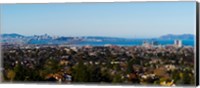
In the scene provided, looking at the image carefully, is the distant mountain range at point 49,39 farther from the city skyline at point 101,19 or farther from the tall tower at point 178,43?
the tall tower at point 178,43

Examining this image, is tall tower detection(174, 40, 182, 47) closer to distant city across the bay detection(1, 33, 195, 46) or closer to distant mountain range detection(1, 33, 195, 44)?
distant city across the bay detection(1, 33, 195, 46)

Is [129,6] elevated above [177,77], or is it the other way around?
[129,6]

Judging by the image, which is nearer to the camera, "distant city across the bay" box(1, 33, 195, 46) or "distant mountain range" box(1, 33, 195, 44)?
"distant city across the bay" box(1, 33, 195, 46)

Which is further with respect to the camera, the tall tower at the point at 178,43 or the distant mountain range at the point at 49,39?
the distant mountain range at the point at 49,39

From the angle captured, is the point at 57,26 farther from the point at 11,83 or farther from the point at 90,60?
the point at 11,83

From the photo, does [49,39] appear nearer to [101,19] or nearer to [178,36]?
[101,19]

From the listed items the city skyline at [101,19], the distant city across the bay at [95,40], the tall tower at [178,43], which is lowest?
the tall tower at [178,43]

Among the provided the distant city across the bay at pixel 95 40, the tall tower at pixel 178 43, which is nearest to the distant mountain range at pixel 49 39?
the distant city across the bay at pixel 95 40

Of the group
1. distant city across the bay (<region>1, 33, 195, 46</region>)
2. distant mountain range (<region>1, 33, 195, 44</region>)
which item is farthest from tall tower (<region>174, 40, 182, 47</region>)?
distant mountain range (<region>1, 33, 195, 44</region>)

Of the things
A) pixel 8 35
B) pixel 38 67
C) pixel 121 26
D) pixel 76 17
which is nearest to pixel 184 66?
pixel 121 26
